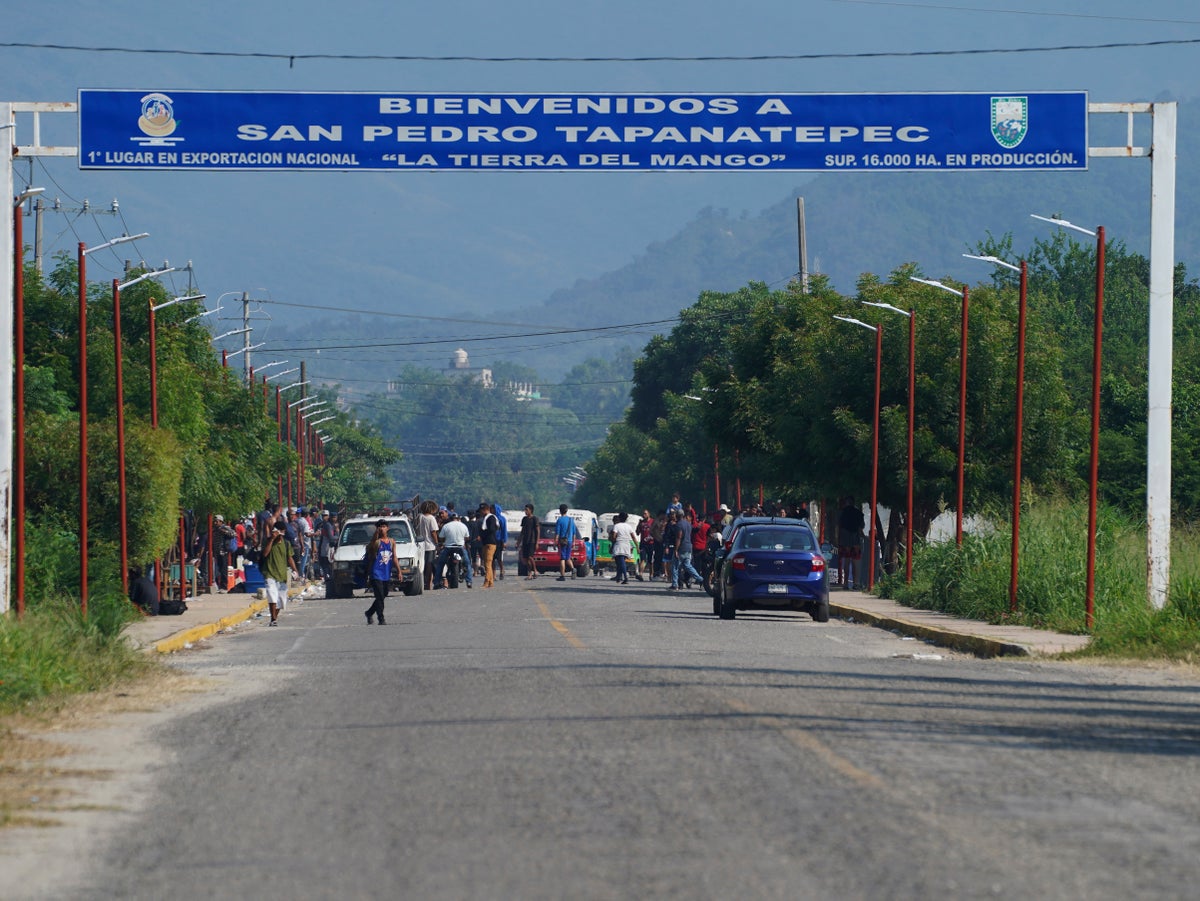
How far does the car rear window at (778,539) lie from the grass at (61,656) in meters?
12.0

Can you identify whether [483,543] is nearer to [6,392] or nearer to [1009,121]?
[6,392]

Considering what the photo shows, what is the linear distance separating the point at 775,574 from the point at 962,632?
611cm

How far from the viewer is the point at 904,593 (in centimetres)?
3431

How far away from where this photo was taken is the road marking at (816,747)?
10.0m

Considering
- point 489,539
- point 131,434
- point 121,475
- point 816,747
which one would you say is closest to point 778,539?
point 121,475

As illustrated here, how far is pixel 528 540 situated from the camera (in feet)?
165

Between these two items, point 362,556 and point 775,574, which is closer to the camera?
point 775,574

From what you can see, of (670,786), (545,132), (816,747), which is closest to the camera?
(670,786)

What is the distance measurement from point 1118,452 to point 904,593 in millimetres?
26618

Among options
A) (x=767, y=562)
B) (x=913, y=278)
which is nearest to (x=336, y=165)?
(x=767, y=562)

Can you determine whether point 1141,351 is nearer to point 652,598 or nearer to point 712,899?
point 652,598

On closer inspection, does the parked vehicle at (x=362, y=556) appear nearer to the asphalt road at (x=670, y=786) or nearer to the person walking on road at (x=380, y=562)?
the person walking on road at (x=380, y=562)

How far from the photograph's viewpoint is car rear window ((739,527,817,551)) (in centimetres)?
3019

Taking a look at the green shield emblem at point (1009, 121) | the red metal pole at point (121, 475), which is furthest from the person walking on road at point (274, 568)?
the green shield emblem at point (1009, 121)
